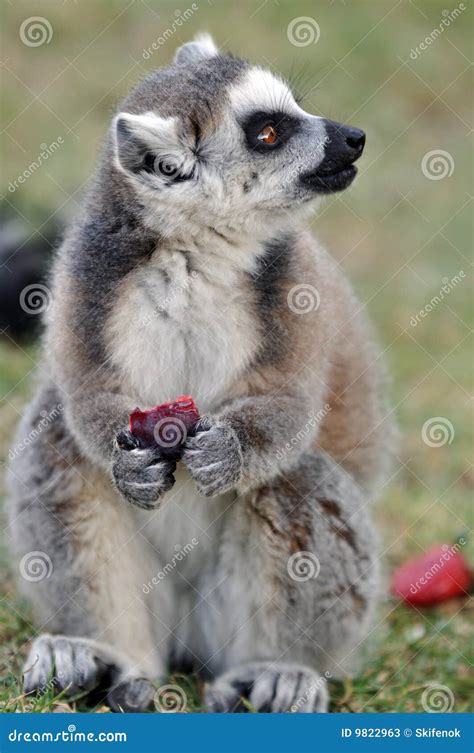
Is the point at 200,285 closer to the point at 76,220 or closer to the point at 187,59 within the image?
the point at 76,220

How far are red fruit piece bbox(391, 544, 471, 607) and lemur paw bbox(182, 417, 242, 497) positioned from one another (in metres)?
2.76

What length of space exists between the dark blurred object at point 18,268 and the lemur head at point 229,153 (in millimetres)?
4101

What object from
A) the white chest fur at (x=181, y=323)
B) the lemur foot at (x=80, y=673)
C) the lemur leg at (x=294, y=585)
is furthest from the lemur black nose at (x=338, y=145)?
the lemur foot at (x=80, y=673)

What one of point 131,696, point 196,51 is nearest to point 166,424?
point 131,696

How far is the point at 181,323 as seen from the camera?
16.6 feet

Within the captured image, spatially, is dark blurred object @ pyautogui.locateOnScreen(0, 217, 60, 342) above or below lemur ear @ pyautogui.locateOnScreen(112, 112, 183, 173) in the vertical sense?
below

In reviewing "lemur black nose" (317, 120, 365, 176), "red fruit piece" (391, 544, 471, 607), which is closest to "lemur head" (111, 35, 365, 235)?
"lemur black nose" (317, 120, 365, 176)

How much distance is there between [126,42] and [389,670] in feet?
37.3

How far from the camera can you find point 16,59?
14555mm

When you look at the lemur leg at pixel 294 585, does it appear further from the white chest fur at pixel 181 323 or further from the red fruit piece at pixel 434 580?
the red fruit piece at pixel 434 580

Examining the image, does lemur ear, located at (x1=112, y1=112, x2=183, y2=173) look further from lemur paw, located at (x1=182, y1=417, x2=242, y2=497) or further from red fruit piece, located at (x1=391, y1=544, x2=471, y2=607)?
red fruit piece, located at (x1=391, y1=544, x2=471, y2=607)

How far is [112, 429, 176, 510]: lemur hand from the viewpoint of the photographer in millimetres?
4891

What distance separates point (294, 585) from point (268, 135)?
2.36 m

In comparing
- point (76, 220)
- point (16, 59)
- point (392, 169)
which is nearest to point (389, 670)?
point (76, 220)
